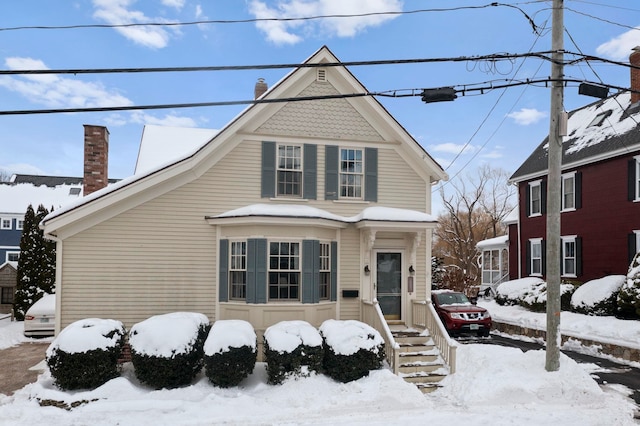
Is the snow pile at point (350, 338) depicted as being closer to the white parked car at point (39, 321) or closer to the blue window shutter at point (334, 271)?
the blue window shutter at point (334, 271)

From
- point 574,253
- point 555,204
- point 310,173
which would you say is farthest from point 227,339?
point 574,253

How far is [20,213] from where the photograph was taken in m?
40.0

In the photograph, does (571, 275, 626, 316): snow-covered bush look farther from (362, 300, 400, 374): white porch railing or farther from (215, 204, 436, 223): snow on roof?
(362, 300, 400, 374): white porch railing

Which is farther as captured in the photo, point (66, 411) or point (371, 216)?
point (371, 216)

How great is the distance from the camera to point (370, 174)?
1342cm

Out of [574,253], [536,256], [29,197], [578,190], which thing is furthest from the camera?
[29,197]

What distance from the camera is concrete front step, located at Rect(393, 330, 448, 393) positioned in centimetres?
1079

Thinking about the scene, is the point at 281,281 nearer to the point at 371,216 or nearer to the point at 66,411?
the point at 371,216

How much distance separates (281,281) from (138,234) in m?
3.73

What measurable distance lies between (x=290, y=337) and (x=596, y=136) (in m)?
18.8

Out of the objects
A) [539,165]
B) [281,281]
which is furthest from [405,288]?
[539,165]

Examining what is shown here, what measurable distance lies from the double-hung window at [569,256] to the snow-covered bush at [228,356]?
1781cm

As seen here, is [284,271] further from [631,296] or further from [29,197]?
[29,197]

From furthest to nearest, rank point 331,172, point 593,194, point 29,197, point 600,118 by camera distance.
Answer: point 29,197, point 600,118, point 593,194, point 331,172
